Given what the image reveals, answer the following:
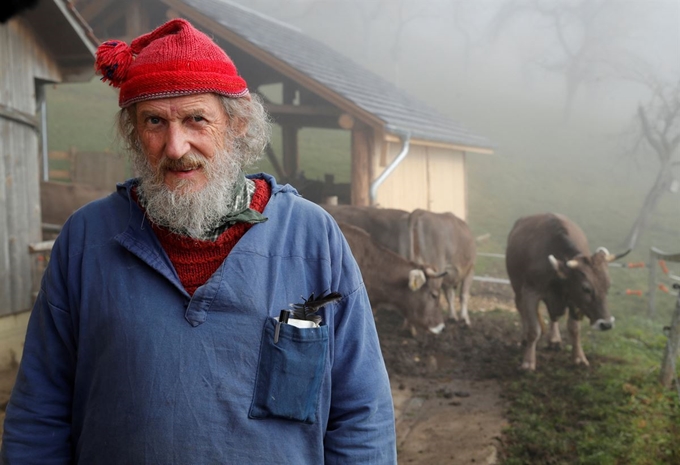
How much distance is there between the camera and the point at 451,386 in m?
6.73

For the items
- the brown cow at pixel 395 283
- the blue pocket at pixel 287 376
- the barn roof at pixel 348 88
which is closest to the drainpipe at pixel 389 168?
the barn roof at pixel 348 88

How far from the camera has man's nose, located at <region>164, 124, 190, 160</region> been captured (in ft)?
5.86

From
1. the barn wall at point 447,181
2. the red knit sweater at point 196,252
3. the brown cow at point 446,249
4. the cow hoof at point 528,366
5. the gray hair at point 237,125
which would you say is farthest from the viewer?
the barn wall at point 447,181

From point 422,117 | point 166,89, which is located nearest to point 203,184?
point 166,89

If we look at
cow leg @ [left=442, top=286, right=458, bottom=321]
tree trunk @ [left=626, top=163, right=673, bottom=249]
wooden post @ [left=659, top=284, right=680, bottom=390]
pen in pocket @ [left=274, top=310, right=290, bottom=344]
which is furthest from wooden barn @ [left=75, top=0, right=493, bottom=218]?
tree trunk @ [left=626, top=163, right=673, bottom=249]

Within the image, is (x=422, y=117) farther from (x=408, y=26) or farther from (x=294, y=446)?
(x=408, y=26)

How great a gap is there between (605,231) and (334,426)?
75.3 ft

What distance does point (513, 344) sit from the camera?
27.2 feet

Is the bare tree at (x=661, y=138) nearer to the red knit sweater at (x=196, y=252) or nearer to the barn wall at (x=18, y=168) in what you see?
the barn wall at (x=18, y=168)

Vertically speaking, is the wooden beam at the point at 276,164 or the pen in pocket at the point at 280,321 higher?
the wooden beam at the point at 276,164

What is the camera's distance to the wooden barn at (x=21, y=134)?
243 inches

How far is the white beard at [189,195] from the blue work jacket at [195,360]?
0.07 metres

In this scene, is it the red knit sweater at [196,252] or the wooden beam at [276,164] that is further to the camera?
the wooden beam at [276,164]

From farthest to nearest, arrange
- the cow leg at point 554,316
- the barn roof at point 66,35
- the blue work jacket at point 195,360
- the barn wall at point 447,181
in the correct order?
1. the barn wall at point 447,181
2. the cow leg at point 554,316
3. the barn roof at point 66,35
4. the blue work jacket at point 195,360
